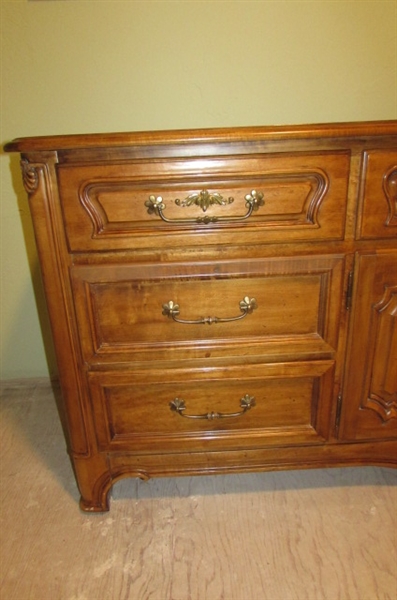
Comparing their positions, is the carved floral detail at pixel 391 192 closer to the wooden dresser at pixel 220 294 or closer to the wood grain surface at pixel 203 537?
the wooden dresser at pixel 220 294

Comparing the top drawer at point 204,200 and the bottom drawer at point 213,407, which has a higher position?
the top drawer at point 204,200

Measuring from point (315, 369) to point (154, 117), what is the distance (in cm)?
97

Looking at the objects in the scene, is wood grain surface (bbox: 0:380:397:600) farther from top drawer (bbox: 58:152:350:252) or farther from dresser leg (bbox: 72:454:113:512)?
top drawer (bbox: 58:152:350:252)

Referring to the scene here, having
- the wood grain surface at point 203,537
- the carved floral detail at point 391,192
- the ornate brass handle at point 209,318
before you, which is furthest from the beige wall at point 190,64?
the wood grain surface at point 203,537

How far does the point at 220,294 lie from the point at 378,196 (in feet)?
1.31

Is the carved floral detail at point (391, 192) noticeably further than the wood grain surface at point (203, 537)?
No

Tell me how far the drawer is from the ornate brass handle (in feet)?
0.93

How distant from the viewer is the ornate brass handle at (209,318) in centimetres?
95

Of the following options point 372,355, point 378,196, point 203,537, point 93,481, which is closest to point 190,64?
point 378,196

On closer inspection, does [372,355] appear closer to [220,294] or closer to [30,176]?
[220,294]

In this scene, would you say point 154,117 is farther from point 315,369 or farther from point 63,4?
point 315,369

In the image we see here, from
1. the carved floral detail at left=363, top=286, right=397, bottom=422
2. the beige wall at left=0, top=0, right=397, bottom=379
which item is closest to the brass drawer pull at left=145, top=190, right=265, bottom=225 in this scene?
the carved floral detail at left=363, top=286, right=397, bottom=422

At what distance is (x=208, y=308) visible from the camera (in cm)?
96

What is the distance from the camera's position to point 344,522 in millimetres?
1134
